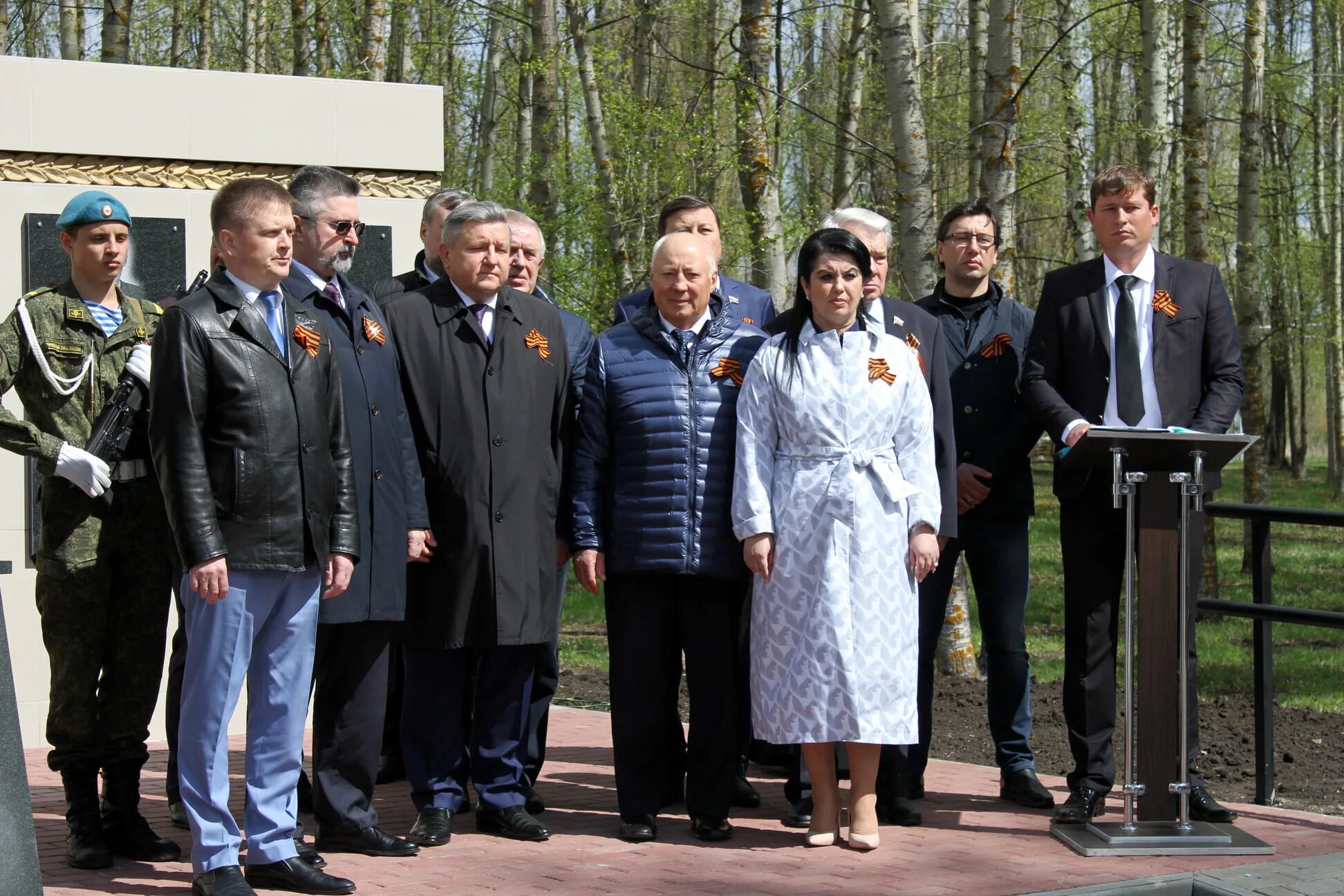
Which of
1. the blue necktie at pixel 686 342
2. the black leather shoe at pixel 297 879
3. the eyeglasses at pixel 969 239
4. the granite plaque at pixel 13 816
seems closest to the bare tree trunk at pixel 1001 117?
the eyeglasses at pixel 969 239

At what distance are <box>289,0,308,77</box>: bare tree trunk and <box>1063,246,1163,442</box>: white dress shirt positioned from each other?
12.9m

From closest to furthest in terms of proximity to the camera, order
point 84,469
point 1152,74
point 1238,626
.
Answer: point 84,469
point 1238,626
point 1152,74

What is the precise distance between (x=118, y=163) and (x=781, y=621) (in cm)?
433

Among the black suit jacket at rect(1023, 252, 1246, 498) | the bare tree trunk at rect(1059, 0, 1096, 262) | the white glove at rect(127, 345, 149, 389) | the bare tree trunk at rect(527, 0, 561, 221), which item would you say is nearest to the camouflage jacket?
the white glove at rect(127, 345, 149, 389)

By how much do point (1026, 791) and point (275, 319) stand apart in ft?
11.9

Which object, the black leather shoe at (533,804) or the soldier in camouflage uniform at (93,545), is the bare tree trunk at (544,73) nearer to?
the soldier in camouflage uniform at (93,545)

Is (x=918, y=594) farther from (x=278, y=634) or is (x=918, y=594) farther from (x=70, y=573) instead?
(x=70, y=573)

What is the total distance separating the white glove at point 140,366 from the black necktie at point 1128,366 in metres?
3.61

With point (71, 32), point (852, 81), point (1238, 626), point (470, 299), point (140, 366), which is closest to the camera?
point (140, 366)

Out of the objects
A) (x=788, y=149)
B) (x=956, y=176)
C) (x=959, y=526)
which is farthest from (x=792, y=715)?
(x=956, y=176)

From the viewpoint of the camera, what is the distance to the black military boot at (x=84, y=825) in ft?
17.5

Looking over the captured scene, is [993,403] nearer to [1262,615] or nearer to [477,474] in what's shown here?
[1262,615]

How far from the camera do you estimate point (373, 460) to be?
552 centimetres

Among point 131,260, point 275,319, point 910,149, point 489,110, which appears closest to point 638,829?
point 275,319
